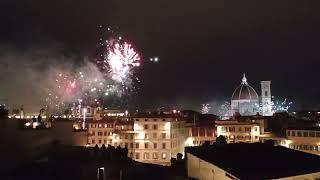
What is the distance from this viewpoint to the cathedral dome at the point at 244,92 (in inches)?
6304

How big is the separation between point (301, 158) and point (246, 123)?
67.9 meters

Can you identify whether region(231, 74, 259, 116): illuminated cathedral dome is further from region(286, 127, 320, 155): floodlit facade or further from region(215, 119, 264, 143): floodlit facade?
region(286, 127, 320, 155): floodlit facade

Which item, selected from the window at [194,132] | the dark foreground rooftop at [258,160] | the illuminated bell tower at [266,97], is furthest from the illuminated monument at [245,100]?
the dark foreground rooftop at [258,160]

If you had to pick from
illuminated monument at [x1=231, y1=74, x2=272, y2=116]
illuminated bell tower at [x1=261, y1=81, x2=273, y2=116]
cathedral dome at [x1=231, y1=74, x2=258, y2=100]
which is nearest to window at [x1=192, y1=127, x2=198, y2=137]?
illuminated monument at [x1=231, y1=74, x2=272, y2=116]

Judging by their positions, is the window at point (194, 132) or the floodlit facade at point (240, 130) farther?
the window at point (194, 132)

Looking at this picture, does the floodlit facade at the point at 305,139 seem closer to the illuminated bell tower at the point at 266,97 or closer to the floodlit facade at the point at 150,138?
the floodlit facade at the point at 150,138

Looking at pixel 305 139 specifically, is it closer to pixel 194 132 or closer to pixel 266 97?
pixel 194 132

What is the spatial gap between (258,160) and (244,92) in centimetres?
13771

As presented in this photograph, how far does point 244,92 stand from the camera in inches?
6368

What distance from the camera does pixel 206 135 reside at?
97875 mm

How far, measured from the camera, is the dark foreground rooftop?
925 inches

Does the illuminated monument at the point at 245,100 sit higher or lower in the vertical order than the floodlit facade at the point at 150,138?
higher

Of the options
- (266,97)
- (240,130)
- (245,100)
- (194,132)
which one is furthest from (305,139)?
(266,97)

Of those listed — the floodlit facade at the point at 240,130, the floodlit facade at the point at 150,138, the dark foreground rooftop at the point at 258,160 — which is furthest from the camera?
the floodlit facade at the point at 240,130
